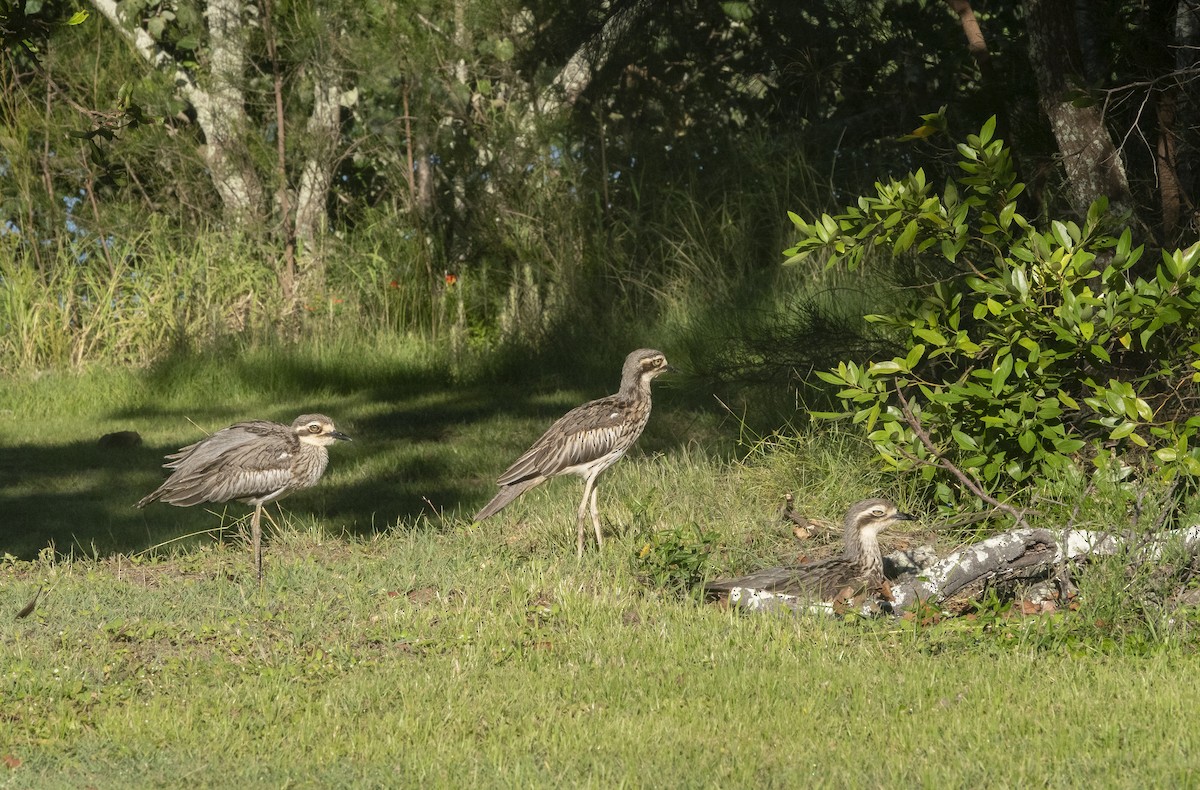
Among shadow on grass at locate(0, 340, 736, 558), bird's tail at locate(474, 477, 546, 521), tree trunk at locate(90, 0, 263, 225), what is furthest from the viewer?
tree trunk at locate(90, 0, 263, 225)

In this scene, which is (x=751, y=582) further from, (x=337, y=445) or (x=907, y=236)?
(x=337, y=445)

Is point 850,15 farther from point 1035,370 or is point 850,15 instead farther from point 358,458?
point 1035,370

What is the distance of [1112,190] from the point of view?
8.26m

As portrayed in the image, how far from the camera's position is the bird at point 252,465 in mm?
8227

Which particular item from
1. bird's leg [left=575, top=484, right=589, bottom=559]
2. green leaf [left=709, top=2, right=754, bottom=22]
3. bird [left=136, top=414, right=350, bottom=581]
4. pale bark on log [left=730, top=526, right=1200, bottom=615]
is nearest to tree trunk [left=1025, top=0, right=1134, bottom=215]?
pale bark on log [left=730, top=526, right=1200, bottom=615]

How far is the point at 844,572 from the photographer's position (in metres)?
7.25

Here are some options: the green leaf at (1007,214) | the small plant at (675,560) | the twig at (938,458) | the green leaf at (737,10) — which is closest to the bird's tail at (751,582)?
the small plant at (675,560)

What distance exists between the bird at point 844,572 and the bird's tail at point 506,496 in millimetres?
1503

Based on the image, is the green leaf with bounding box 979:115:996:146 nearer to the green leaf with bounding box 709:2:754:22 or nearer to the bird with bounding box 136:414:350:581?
the bird with bounding box 136:414:350:581

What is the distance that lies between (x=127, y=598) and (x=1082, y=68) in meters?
6.07

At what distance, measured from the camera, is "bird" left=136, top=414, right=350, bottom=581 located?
8.23 m

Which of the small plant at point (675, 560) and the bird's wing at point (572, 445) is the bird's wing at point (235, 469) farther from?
the small plant at point (675, 560)

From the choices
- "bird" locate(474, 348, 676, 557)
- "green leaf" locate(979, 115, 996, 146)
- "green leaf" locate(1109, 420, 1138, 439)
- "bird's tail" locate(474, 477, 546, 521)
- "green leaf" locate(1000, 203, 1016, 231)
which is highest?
"green leaf" locate(979, 115, 996, 146)

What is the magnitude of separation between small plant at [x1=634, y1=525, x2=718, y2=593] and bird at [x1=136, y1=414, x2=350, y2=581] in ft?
6.79
